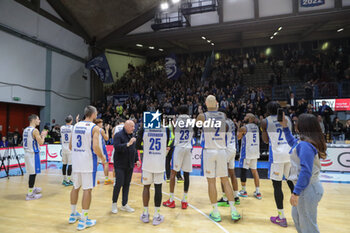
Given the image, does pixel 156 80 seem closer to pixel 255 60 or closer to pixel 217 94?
pixel 217 94

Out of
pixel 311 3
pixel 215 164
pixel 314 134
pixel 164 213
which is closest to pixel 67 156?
pixel 164 213

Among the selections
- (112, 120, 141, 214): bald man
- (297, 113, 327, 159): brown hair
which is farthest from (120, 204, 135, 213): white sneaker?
(297, 113, 327, 159): brown hair

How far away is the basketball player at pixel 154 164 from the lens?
3895 mm

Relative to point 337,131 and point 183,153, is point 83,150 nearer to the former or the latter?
point 183,153

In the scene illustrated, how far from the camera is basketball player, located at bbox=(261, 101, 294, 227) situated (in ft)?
12.8

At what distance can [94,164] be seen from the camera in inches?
153

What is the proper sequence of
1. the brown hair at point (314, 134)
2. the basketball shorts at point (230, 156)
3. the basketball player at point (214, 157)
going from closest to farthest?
the brown hair at point (314, 134), the basketball player at point (214, 157), the basketball shorts at point (230, 156)

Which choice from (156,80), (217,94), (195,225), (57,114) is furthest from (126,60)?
(195,225)

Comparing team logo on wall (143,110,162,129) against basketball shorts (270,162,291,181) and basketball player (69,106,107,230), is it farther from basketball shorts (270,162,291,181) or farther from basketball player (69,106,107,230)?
basketball shorts (270,162,291,181)

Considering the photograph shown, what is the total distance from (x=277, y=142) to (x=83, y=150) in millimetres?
3384

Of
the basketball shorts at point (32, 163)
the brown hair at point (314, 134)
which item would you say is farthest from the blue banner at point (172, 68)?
the brown hair at point (314, 134)

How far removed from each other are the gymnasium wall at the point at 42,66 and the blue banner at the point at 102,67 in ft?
4.09

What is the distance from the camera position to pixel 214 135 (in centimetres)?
407

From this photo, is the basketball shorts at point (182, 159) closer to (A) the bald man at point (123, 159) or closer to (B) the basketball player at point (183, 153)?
(B) the basketball player at point (183, 153)
